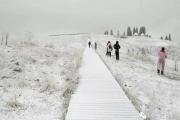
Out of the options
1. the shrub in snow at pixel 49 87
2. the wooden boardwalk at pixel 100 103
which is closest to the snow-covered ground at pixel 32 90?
the shrub in snow at pixel 49 87

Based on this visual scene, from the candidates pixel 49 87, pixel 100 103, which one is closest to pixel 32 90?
pixel 49 87

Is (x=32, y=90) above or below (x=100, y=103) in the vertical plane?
above

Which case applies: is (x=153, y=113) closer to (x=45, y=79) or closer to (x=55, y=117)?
(x=55, y=117)

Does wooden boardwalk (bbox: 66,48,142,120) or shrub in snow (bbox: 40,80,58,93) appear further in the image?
shrub in snow (bbox: 40,80,58,93)

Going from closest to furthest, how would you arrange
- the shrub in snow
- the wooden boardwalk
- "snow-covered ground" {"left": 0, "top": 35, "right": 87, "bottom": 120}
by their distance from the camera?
the wooden boardwalk
"snow-covered ground" {"left": 0, "top": 35, "right": 87, "bottom": 120}
the shrub in snow

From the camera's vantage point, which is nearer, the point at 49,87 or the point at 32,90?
the point at 32,90

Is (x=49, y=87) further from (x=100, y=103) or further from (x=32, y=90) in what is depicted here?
(x=100, y=103)

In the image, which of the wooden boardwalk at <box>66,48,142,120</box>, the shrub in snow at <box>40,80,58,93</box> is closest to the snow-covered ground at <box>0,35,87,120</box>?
the shrub in snow at <box>40,80,58,93</box>

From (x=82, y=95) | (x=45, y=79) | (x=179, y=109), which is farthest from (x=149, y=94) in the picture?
(x=45, y=79)

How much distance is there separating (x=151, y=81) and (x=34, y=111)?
969cm

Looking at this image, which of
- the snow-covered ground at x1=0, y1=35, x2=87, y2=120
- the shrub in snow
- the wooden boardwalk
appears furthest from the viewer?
the shrub in snow

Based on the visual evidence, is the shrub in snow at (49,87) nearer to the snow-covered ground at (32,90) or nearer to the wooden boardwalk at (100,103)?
the snow-covered ground at (32,90)

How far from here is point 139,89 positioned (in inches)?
609

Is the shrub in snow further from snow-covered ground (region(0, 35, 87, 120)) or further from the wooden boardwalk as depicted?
the wooden boardwalk
